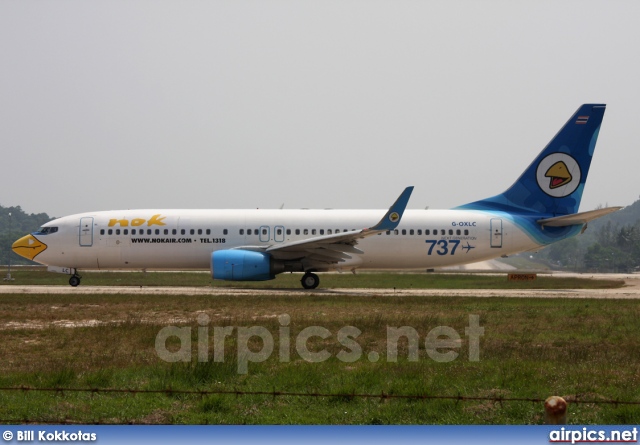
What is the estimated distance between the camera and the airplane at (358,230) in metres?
35.0

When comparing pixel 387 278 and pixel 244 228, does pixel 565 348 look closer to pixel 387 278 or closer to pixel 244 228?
pixel 244 228

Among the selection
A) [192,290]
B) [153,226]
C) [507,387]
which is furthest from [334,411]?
[153,226]

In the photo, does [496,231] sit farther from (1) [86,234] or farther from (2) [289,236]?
(1) [86,234]

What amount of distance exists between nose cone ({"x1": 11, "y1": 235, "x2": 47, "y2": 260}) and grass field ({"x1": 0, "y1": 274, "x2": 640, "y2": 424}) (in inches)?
459

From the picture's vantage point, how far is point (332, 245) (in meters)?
33.3

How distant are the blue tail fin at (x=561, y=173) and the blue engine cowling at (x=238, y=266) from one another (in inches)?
440

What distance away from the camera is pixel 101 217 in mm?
36000

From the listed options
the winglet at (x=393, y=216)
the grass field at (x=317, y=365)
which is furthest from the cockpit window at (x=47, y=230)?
the winglet at (x=393, y=216)

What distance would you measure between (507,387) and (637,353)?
181 inches

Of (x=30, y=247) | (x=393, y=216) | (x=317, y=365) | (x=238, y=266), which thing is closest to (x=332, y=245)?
(x=393, y=216)

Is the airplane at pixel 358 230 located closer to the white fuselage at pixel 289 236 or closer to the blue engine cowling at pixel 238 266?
the white fuselage at pixel 289 236

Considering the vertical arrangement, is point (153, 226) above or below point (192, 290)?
above

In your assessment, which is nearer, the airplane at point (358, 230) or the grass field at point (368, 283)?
the airplane at point (358, 230)

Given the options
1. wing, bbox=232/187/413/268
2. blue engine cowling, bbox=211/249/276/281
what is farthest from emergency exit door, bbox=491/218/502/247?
blue engine cowling, bbox=211/249/276/281
